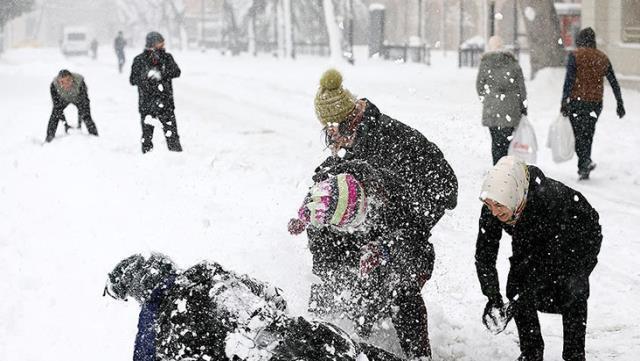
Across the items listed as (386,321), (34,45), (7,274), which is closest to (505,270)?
(386,321)

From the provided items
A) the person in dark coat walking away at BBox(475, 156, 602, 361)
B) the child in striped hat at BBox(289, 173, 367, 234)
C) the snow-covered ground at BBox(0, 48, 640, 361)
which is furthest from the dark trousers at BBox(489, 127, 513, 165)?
the child in striped hat at BBox(289, 173, 367, 234)

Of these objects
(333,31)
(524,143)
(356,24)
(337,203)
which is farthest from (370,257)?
(356,24)

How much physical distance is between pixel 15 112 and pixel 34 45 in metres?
→ 60.1

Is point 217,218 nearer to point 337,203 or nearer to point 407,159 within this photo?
point 407,159

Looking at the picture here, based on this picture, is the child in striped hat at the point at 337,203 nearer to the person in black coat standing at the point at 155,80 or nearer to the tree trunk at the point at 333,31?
the person in black coat standing at the point at 155,80

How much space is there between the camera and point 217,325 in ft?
10.2

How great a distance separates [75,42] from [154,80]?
159ft

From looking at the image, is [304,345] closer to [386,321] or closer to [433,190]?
[433,190]

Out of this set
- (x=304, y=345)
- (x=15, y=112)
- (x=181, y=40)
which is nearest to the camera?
(x=304, y=345)

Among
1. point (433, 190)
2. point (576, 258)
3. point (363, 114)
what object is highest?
point (363, 114)

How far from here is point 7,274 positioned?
6.93 meters

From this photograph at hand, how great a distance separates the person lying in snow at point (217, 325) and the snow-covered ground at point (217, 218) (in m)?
2.09

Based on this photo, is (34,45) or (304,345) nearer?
(304,345)

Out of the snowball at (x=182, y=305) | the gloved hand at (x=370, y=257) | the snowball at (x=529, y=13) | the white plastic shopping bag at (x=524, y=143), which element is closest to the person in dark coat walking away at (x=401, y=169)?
the gloved hand at (x=370, y=257)
